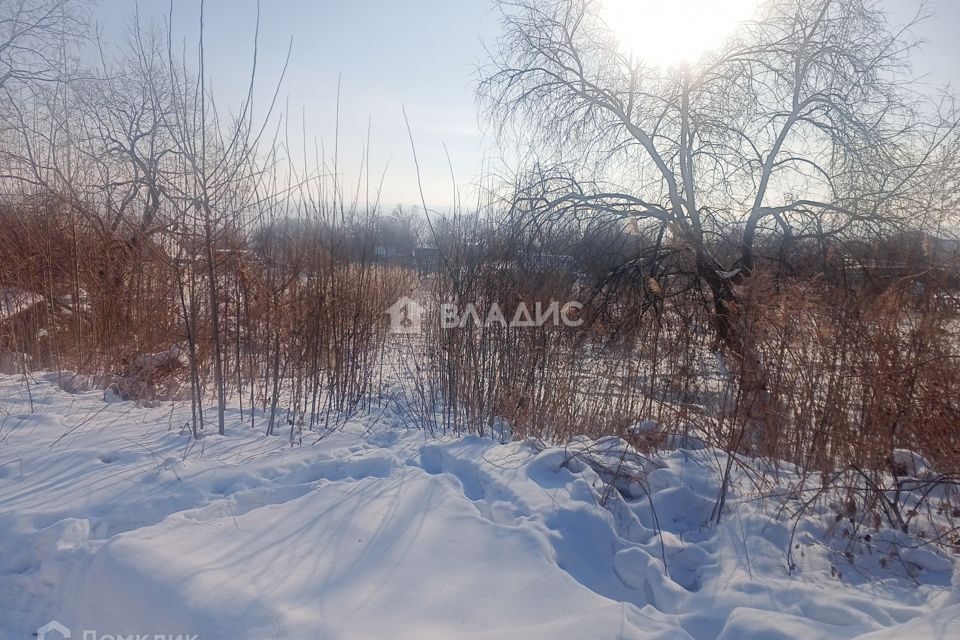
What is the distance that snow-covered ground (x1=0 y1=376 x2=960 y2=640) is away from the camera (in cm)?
201

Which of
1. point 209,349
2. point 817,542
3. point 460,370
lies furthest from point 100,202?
point 817,542

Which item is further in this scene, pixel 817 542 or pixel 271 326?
pixel 271 326

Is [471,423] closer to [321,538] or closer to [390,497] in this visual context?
[390,497]

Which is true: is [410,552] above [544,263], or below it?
below

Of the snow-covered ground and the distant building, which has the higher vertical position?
the distant building

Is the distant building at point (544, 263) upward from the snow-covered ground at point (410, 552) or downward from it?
upward

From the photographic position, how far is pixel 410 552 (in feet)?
7.95

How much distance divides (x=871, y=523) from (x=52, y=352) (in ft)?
24.5

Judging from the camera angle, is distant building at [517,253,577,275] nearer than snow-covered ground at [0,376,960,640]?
No

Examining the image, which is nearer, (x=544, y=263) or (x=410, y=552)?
(x=410, y=552)

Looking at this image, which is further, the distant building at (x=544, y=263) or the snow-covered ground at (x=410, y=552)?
the distant building at (x=544, y=263)

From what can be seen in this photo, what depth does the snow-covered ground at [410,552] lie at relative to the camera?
2008 mm

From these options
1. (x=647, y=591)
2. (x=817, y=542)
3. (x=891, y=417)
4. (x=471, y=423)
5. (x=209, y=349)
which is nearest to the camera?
(x=647, y=591)

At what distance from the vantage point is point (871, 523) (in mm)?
2898
